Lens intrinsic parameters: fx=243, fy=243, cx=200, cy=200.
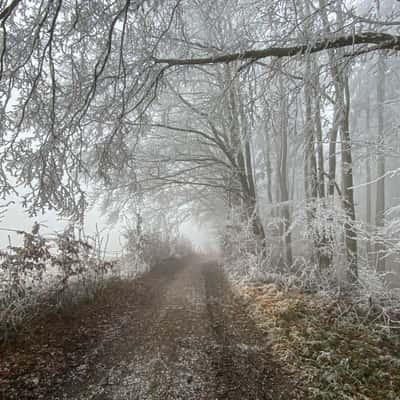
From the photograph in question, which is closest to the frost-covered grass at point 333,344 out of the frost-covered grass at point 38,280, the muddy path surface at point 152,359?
the muddy path surface at point 152,359

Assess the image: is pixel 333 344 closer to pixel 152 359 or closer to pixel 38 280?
pixel 152 359

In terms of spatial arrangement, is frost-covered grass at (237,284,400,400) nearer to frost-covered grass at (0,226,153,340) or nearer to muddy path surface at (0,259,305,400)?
muddy path surface at (0,259,305,400)

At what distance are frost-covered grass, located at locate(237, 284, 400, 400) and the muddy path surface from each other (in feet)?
0.77

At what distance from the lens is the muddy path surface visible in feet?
7.15

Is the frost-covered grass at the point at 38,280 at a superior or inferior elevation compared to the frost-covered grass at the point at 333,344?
superior

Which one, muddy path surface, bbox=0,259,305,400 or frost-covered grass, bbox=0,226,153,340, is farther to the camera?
frost-covered grass, bbox=0,226,153,340

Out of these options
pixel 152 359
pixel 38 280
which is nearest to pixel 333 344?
pixel 152 359

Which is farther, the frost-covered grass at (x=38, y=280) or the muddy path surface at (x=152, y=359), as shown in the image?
the frost-covered grass at (x=38, y=280)

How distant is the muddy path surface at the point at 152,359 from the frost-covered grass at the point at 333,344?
234 mm

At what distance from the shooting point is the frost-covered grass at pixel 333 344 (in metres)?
2.28

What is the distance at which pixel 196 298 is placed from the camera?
4953 mm

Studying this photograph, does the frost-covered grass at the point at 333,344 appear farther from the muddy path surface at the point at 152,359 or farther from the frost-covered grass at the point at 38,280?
the frost-covered grass at the point at 38,280

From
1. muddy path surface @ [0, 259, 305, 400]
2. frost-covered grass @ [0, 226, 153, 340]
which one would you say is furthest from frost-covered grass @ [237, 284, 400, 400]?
frost-covered grass @ [0, 226, 153, 340]

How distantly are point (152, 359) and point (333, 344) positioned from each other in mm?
2119
